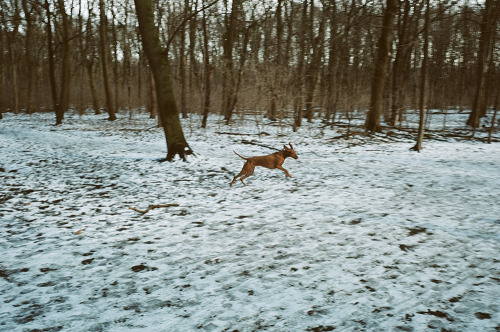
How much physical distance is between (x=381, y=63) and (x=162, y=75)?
393 inches

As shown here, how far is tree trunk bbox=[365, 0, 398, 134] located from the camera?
→ 13.0 metres

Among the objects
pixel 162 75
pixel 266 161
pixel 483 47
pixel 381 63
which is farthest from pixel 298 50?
pixel 266 161

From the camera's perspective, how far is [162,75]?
8.52 metres

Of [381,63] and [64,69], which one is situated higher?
[64,69]

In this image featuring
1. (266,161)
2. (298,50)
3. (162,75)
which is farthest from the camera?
(298,50)

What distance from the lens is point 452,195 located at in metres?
6.20

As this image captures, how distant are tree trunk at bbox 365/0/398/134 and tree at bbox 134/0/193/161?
9.58 meters

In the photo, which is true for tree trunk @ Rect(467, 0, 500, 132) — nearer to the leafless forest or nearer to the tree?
the leafless forest

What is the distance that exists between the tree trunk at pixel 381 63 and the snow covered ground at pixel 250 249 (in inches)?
253

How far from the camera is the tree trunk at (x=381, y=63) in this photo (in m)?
13.0

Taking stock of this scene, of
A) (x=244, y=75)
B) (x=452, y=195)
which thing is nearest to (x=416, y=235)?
(x=452, y=195)

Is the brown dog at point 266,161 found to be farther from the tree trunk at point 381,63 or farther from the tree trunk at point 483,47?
the tree trunk at point 483,47

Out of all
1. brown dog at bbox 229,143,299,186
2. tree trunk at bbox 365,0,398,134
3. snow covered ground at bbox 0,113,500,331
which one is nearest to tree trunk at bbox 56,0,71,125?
snow covered ground at bbox 0,113,500,331

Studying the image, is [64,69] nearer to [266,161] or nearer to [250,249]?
[266,161]
